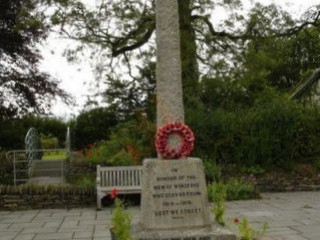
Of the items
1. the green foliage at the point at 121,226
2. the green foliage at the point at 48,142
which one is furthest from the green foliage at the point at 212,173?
the green foliage at the point at 48,142

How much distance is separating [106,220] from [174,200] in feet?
12.3

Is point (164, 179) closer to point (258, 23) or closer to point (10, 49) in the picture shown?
point (258, 23)

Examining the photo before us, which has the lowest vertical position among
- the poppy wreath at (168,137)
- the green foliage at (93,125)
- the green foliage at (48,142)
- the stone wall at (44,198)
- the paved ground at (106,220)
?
the paved ground at (106,220)

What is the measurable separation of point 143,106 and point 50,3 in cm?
592

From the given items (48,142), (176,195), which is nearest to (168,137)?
(176,195)

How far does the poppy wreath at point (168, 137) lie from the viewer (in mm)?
6469

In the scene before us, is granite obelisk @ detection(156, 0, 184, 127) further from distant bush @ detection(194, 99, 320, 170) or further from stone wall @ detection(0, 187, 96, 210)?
distant bush @ detection(194, 99, 320, 170)

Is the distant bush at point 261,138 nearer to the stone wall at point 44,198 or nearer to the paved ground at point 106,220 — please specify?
the paved ground at point 106,220

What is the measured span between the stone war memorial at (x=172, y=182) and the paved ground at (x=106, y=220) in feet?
6.03

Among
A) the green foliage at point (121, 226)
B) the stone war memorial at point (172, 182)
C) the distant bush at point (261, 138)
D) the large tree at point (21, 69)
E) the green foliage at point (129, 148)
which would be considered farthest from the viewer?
the large tree at point (21, 69)

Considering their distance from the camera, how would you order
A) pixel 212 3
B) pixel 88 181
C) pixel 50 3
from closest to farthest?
pixel 88 181 < pixel 50 3 < pixel 212 3

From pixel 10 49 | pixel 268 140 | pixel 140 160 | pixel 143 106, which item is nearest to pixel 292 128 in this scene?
pixel 268 140

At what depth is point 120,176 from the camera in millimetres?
12148

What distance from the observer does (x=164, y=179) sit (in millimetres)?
6383
